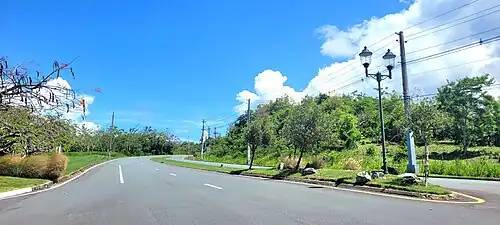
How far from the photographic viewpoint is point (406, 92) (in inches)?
798

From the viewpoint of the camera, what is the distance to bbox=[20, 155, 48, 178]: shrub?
25141 millimetres

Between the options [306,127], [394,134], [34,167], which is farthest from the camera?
[394,134]

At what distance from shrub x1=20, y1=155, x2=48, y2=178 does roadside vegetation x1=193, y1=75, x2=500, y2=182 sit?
50.7ft

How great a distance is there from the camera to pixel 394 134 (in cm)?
4684

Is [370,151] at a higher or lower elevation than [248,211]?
higher

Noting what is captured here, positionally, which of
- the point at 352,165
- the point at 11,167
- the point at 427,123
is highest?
the point at 427,123

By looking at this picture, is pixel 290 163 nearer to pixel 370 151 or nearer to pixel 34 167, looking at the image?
pixel 370 151

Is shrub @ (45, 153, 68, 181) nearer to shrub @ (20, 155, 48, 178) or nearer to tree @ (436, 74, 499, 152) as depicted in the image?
shrub @ (20, 155, 48, 178)

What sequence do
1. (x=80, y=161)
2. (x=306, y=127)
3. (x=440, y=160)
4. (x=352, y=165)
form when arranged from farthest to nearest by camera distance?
(x=80, y=161), (x=440, y=160), (x=352, y=165), (x=306, y=127)

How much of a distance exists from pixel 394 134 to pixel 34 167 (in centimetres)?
3669

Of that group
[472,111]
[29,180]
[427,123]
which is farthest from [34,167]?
[472,111]

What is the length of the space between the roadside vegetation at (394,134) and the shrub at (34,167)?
609 inches

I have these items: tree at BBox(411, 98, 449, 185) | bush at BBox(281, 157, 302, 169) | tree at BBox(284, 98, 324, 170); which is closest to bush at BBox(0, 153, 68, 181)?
tree at BBox(284, 98, 324, 170)

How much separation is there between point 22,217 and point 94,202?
3.44 meters
